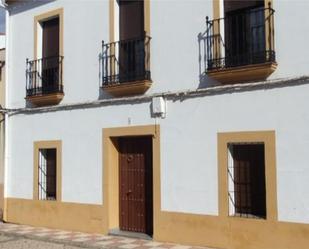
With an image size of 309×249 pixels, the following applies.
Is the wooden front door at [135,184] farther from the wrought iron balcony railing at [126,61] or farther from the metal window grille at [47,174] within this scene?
the metal window grille at [47,174]

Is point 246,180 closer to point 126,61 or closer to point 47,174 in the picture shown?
point 126,61

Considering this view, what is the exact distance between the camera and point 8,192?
13039 millimetres

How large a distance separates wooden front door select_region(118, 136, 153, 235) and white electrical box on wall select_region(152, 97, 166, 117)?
2.61 feet

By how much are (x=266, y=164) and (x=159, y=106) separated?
2436 millimetres

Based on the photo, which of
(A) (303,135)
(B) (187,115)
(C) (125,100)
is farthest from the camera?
(C) (125,100)

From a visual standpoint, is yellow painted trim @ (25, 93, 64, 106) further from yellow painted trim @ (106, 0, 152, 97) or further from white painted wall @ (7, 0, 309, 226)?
yellow painted trim @ (106, 0, 152, 97)

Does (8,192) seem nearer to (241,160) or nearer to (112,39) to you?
(112,39)

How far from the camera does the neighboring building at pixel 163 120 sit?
323 inches

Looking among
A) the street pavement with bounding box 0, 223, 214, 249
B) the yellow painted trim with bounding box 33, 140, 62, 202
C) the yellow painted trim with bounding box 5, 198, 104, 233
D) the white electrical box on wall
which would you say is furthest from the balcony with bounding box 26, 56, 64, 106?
the street pavement with bounding box 0, 223, 214, 249

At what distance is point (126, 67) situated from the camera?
1055 centimetres

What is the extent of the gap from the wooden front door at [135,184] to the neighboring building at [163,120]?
0.03 m

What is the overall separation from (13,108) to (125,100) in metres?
3.89

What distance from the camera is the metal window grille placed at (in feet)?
Result: 40.4

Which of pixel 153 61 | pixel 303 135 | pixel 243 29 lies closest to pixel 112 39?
pixel 153 61
